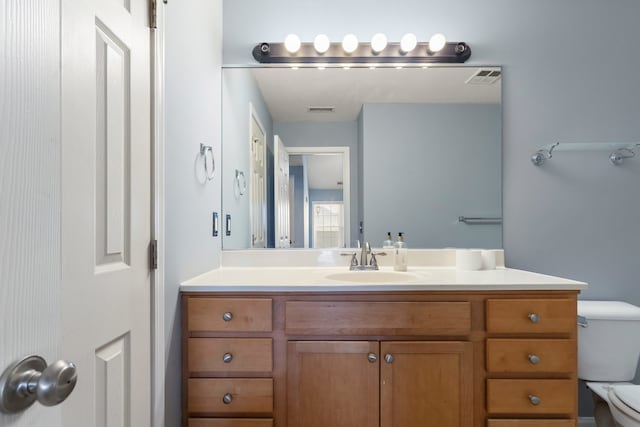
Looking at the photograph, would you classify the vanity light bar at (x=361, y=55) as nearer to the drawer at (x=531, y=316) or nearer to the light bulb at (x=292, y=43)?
the light bulb at (x=292, y=43)

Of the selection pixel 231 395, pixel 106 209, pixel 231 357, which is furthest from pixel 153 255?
pixel 231 395

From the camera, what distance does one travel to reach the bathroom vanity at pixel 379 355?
1.36m

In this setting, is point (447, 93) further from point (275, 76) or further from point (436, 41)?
point (275, 76)

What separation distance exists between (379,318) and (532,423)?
2.35 feet

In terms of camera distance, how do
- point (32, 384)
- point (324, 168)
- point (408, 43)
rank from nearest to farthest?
1. point (32, 384)
2. point (408, 43)
3. point (324, 168)

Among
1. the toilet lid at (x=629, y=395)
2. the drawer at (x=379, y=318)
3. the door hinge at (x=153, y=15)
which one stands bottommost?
the toilet lid at (x=629, y=395)

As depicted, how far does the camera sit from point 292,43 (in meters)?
1.88

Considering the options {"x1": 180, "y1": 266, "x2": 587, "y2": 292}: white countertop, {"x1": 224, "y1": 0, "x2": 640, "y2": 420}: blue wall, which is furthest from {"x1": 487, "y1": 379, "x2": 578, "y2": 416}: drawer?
{"x1": 224, "y1": 0, "x2": 640, "y2": 420}: blue wall

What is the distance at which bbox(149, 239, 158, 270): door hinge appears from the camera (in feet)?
3.68

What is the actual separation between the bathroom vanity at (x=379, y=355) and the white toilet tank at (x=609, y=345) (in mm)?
425

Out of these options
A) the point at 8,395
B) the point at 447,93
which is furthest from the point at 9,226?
the point at 447,93

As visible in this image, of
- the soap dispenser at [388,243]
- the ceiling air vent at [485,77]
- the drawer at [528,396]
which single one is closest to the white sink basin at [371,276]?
the soap dispenser at [388,243]

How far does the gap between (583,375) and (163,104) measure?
2.19 meters

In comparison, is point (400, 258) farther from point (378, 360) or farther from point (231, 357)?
point (231, 357)
